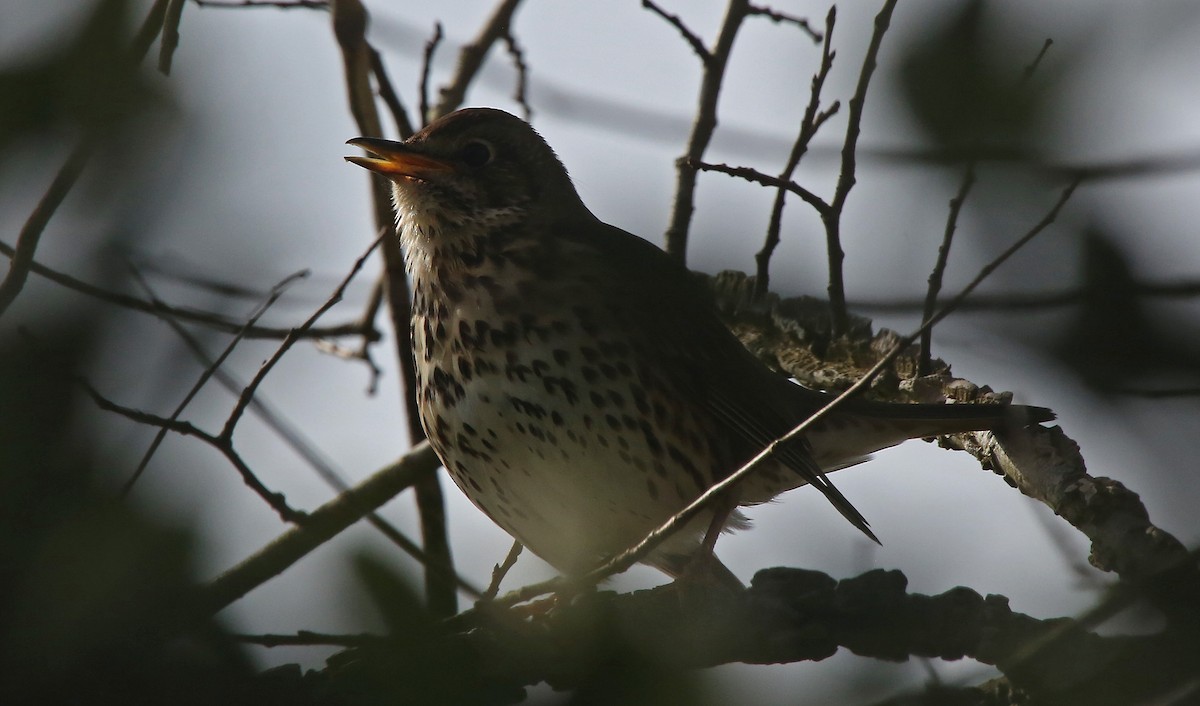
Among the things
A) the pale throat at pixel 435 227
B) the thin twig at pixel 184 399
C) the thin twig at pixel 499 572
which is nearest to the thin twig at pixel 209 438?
the thin twig at pixel 184 399

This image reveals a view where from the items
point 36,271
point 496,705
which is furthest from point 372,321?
point 496,705

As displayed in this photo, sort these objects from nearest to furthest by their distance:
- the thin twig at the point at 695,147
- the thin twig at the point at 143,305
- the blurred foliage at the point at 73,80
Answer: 1. the blurred foliage at the point at 73,80
2. the thin twig at the point at 143,305
3. the thin twig at the point at 695,147

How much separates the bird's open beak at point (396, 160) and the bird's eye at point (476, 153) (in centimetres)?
12

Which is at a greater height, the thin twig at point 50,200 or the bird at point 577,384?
the bird at point 577,384

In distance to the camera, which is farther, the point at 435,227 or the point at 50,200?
the point at 435,227

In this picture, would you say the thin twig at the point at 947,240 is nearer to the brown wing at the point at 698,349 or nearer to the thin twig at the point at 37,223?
the thin twig at the point at 37,223

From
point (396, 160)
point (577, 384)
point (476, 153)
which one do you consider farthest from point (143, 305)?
point (476, 153)

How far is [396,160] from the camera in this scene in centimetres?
481

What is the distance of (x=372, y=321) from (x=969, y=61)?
4356 mm

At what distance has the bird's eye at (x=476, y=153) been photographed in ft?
16.6

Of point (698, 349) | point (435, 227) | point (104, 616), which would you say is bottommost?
point (104, 616)

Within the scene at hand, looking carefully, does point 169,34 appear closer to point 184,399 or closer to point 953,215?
point 184,399

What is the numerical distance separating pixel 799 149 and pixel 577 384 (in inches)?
43.6

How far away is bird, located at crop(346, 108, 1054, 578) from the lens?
167 inches
